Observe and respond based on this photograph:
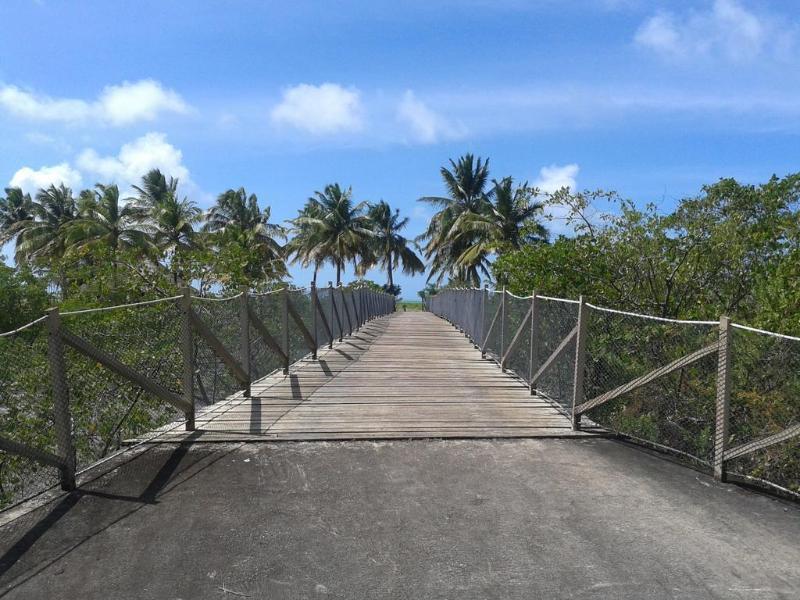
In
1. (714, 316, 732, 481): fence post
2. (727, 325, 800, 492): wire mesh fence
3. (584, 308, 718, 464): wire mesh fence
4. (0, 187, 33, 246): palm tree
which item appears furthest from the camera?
(0, 187, 33, 246): palm tree

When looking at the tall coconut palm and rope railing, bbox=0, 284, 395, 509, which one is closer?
rope railing, bbox=0, 284, 395, 509

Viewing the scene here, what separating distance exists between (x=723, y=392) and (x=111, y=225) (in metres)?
42.3

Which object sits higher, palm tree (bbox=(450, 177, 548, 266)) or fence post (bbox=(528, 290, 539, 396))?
palm tree (bbox=(450, 177, 548, 266))

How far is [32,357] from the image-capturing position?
17.6 feet

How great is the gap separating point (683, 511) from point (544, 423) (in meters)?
2.64

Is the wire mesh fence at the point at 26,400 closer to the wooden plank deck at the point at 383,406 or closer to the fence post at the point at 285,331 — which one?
the wooden plank deck at the point at 383,406

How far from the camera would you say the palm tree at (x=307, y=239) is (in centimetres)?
4834

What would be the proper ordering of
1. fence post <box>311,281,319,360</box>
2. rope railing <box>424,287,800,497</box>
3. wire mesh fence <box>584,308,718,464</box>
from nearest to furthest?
rope railing <box>424,287,800,497</box>, wire mesh fence <box>584,308,718,464</box>, fence post <box>311,281,319,360</box>

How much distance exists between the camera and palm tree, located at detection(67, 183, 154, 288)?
36.7 metres

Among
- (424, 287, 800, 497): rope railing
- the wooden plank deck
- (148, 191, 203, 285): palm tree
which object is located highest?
(148, 191, 203, 285): palm tree

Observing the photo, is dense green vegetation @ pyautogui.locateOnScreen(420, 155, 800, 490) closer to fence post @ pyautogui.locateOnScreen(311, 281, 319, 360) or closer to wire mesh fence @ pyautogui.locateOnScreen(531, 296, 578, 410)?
wire mesh fence @ pyautogui.locateOnScreen(531, 296, 578, 410)

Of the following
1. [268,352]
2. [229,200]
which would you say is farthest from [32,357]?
[229,200]

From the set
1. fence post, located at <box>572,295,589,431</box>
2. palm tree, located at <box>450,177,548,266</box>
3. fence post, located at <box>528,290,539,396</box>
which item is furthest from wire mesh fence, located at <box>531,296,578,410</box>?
palm tree, located at <box>450,177,548,266</box>

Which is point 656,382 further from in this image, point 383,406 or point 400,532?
point 400,532
